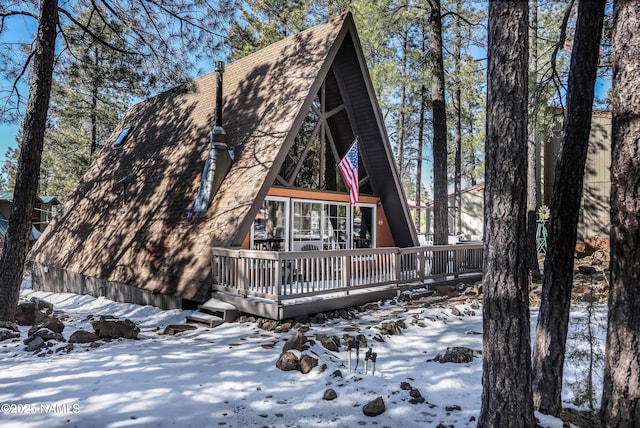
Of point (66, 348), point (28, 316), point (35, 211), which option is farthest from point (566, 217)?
point (35, 211)

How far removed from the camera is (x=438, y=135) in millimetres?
11008

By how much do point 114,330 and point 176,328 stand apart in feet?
3.14

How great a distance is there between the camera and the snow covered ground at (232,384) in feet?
11.3

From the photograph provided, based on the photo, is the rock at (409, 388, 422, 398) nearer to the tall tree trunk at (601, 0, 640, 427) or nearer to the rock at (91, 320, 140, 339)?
the tall tree trunk at (601, 0, 640, 427)

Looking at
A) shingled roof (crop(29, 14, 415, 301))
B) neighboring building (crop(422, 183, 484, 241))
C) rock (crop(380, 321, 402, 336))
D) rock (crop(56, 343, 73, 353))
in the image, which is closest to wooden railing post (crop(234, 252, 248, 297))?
shingled roof (crop(29, 14, 415, 301))

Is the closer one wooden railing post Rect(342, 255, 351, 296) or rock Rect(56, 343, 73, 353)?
rock Rect(56, 343, 73, 353)

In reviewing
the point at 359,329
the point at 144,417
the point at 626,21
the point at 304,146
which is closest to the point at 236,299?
the point at 359,329

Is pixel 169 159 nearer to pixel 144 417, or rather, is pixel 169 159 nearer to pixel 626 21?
pixel 144 417

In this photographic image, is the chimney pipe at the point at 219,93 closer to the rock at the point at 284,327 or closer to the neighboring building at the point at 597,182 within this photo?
the rock at the point at 284,327

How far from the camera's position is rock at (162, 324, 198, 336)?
21.7 feet

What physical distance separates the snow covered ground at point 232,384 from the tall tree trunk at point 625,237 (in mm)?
694

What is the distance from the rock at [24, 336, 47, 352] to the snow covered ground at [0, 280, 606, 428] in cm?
11

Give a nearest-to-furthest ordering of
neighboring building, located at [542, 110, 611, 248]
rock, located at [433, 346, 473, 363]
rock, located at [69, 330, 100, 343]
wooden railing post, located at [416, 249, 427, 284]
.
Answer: rock, located at [433, 346, 473, 363] < rock, located at [69, 330, 100, 343] < wooden railing post, located at [416, 249, 427, 284] < neighboring building, located at [542, 110, 611, 248]

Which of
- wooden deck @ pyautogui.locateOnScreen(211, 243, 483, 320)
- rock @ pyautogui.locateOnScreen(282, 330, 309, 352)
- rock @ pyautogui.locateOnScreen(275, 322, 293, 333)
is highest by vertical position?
wooden deck @ pyautogui.locateOnScreen(211, 243, 483, 320)
